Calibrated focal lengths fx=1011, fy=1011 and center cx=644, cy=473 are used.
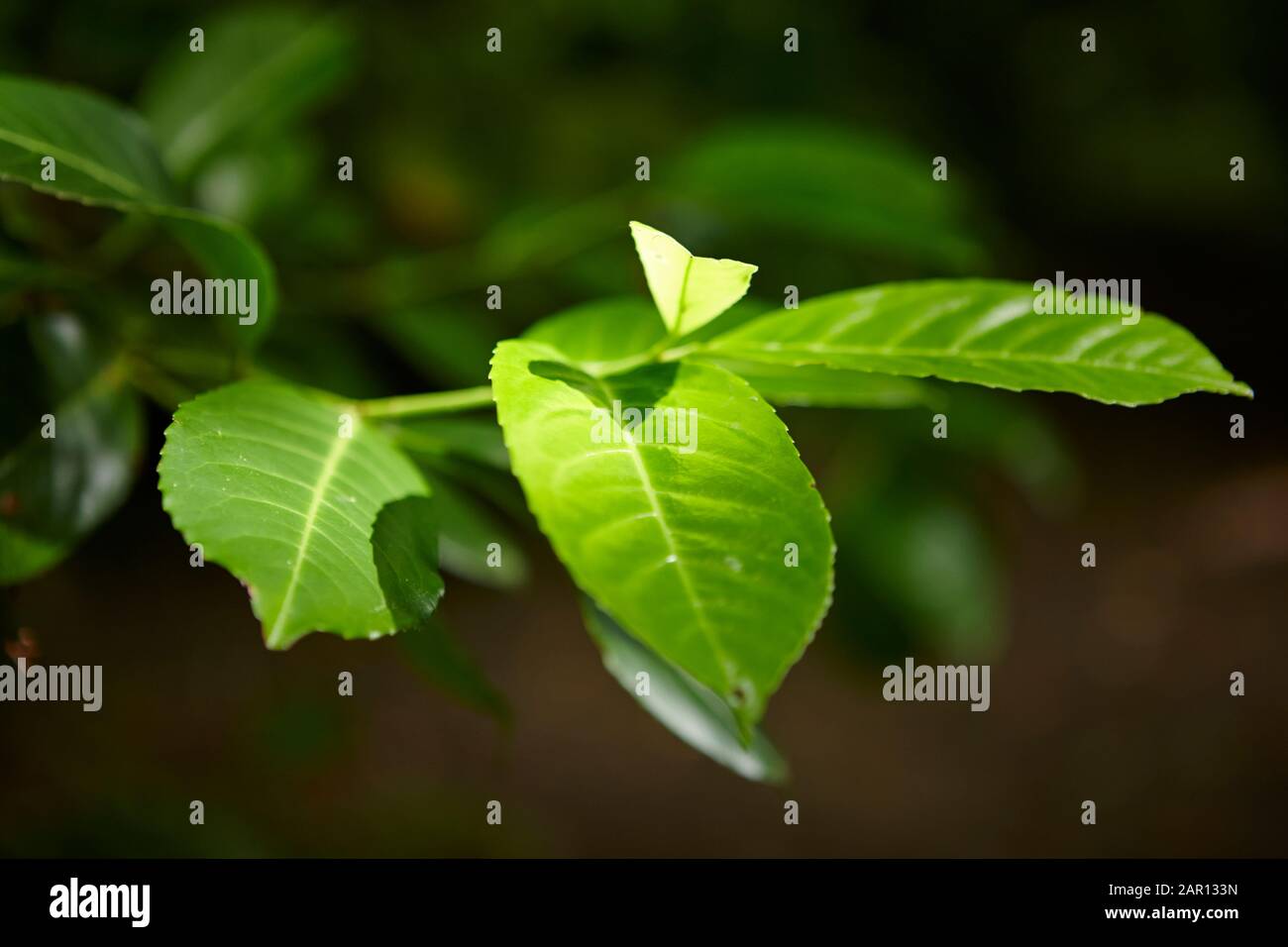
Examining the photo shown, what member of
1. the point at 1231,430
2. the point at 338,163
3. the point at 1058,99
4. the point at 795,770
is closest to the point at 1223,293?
the point at 1231,430

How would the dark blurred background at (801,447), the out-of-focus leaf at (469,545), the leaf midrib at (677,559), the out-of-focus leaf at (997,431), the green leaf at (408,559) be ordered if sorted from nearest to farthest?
the leaf midrib at (677,559)
the green leaf at (408,559)
the out-of-focus leaf at (469,545)
the dark blurred background at (801,447)
the out-of-focus leaf at (997,431)

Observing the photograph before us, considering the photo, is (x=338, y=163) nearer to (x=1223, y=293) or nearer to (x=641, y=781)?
(x=641, y=781)

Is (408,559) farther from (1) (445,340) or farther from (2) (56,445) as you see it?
(1) (445,340)

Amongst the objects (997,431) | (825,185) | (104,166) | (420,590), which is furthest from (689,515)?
(997,431)

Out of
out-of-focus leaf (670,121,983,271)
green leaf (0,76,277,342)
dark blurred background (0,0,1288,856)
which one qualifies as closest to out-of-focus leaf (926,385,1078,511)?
dark blurred background (0,0,1288,856)

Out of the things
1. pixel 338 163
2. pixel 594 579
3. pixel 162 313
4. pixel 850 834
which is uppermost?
pixel 338 163

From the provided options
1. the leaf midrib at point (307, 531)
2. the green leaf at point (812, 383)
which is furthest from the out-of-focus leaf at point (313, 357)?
the green leaf at point (812, 383)

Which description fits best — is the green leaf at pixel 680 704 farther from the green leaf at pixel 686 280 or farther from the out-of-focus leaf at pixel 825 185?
the out-of-focus leaf at pixel 825 185
